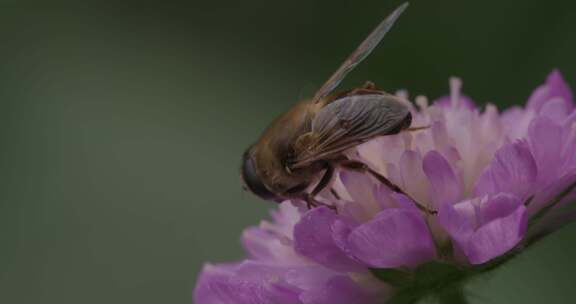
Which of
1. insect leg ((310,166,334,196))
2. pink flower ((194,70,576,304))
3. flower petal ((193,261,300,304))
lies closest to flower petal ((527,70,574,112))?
pink flower ((194,70,576,304))

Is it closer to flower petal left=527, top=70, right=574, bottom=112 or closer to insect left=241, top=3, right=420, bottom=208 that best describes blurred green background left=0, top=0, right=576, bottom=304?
flower petal left=527, top=70, right=574, bottom=112

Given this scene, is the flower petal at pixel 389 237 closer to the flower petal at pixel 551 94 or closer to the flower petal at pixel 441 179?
the flower petal at pixel 441 179

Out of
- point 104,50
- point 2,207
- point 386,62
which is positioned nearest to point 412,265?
point 2,207

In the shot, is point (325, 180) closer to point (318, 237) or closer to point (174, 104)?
point (318, 237)

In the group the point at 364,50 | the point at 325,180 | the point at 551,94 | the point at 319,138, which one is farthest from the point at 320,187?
the point at 551,94

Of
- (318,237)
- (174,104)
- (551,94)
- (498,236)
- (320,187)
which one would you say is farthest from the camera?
(174,104)
